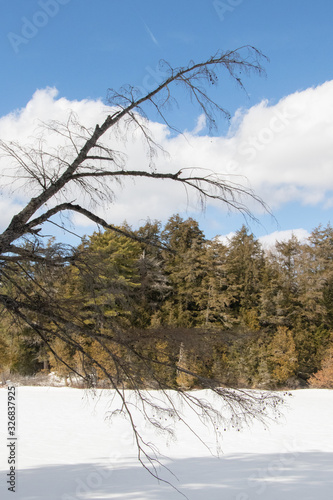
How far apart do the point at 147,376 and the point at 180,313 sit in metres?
21.0

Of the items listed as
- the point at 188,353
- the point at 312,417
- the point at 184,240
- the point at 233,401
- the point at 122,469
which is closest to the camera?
the point at 233,401

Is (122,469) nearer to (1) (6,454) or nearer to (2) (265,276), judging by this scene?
→ (1) (6,454)

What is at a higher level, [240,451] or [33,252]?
[33,252]

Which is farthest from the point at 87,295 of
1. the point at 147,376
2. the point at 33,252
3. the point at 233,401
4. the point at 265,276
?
the point at 265,276

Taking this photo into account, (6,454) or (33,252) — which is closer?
(33,252)

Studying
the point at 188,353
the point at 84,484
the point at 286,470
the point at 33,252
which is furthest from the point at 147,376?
the point at 286,470

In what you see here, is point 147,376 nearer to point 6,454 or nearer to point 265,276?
point 6,454

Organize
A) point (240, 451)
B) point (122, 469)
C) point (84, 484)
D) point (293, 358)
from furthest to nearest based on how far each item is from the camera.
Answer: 1. point (293, 358)
2. point (240, 451)
3. point (122, 469)
4. point (84, 484)

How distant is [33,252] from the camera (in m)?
3.30

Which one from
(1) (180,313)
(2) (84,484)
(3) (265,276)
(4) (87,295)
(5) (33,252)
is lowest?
(2) (84,484)

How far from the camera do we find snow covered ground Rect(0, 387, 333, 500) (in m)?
7.68

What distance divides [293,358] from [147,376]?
21860 mm

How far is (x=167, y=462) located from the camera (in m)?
9.92

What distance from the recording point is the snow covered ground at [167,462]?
768 centimetres
